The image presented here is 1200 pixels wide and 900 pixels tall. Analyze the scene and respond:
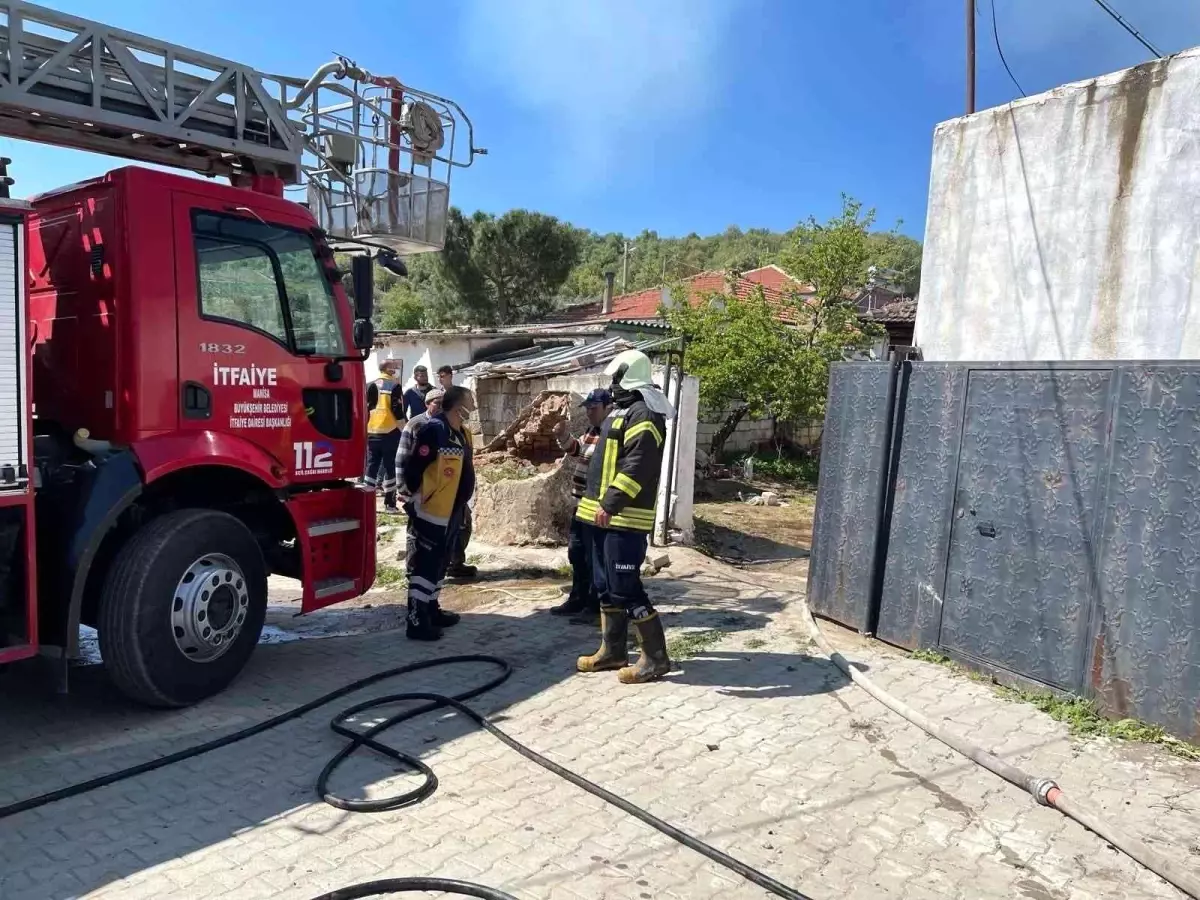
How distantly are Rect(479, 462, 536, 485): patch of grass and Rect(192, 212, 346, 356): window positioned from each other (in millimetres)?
4187

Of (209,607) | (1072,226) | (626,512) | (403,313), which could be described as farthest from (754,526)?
(403,313)

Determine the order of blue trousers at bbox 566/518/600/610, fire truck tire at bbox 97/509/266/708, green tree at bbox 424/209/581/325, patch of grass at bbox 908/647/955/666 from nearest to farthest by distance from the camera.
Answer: fire truck tire at bbox 97/509/266/708 < patch of grass at bbox 908/647/955/666 < blue trousers at bbox 566/518/600/610 < green tree at bbox 424/209/581/325

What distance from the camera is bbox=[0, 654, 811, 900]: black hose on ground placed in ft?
9.41

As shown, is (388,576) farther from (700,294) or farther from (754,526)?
(700,294)

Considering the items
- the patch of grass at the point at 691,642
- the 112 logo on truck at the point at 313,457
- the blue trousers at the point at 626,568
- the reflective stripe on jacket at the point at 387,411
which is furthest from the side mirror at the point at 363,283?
the reflective stripe on jacket at the point at 387,411

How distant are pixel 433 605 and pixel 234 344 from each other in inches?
88.2

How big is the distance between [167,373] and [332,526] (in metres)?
1.33

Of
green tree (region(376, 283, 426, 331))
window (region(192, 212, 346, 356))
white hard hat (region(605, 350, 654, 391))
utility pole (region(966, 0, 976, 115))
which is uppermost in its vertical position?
utility pole (region(966, 0, 976, 115))

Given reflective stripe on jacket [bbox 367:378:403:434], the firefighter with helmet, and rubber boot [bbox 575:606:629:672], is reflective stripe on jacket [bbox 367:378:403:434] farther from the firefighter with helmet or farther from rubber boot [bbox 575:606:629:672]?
rubber boot [bbox 575:606:629:672]

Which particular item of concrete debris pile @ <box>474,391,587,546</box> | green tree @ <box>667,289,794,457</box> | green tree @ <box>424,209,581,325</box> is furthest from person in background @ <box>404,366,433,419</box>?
green tree @ <box>424,209,581,325</box>

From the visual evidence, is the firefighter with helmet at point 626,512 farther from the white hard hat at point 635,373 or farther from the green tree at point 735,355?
the green tree at point 735,355

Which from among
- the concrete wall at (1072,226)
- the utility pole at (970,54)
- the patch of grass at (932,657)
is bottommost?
the patch of grass at (932,657)

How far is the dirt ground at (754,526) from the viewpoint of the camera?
388 inches

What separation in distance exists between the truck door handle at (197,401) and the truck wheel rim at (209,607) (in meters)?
0.74
